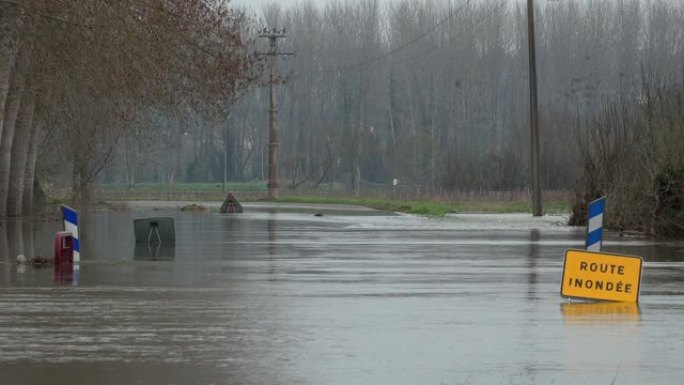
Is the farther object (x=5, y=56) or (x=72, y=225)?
(x=5, y=56)

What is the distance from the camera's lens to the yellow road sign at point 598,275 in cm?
1530

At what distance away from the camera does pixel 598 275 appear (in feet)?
50.9

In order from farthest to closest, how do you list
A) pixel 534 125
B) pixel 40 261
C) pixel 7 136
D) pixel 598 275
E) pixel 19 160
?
pixel 534 125
pixel 19 160
pixel 7 136
pixel 40 261
pixel 598 275

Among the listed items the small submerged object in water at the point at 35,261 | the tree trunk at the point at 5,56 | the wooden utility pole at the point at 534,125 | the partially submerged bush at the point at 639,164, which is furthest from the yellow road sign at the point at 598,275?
the wooden utility pole at the point at 534,125

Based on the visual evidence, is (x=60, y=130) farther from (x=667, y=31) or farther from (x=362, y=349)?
(x=667, y=31)

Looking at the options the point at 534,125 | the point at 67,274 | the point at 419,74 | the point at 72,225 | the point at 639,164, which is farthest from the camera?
the point at 419,74

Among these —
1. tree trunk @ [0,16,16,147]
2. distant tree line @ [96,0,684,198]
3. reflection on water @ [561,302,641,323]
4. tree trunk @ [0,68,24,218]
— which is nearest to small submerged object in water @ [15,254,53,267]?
tree trunk @ [0,16,16,147]

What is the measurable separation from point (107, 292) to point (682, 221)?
716 inches

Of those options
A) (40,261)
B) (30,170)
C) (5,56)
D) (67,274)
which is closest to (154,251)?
(40,261)

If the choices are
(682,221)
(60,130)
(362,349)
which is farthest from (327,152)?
(362,349)

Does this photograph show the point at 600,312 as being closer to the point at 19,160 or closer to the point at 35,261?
the point at 35,261

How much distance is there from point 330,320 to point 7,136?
94.5ft

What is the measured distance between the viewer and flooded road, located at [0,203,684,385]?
1016cm

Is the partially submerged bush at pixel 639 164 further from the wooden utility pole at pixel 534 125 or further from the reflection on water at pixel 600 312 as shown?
the reflection on water at pixel 600 312
